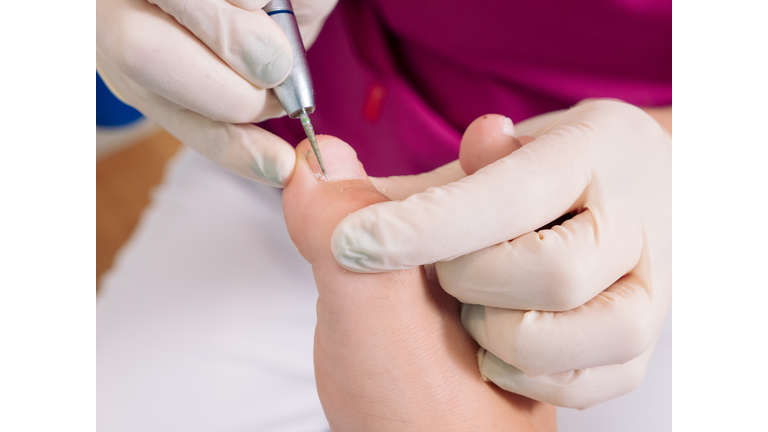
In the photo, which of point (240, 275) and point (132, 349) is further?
point (240, 275)

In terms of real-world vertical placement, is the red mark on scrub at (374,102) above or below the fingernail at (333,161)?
below

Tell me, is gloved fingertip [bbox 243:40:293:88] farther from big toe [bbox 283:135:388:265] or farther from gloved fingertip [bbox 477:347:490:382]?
gloved fingertip [bbox 477:347:490:382]

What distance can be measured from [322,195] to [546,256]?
33 cm

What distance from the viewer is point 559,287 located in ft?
2.31

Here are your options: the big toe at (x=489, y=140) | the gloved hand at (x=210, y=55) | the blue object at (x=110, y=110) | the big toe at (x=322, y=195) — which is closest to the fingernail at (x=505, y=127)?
the big toe at (x=489, y=140)

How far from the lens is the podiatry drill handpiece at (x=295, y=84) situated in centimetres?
75

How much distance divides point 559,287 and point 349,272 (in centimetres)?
29

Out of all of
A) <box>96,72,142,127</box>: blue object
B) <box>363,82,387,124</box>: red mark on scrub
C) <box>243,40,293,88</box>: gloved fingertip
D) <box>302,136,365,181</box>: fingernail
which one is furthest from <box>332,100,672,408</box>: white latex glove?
<box>96,72,142,127</box>: blue object

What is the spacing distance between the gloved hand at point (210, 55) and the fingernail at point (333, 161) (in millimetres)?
38

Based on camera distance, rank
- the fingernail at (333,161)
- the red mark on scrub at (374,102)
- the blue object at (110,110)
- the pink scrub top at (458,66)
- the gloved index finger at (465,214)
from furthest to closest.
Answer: the blue object at (110,110), the red mark on scrub at (374,102), the pink scrub top at (458,66), the fingernail at (333,161), the gloved index finger at (465,214)

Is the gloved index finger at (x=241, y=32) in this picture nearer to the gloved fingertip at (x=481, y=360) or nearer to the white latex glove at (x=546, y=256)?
the white latex glove at (x=546, y=256)

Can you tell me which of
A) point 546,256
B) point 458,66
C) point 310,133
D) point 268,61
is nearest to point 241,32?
point 268,61

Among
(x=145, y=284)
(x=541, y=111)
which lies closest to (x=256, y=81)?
(x=145, y=284)

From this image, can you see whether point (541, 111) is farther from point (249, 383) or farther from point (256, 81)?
point (249, 383)
